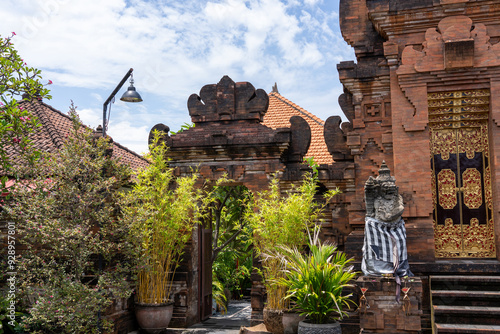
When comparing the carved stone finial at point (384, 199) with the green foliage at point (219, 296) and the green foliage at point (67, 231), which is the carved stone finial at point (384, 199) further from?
the green foliage at point (219, 296)

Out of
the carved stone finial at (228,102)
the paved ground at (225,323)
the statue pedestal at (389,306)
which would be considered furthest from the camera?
the carved stone finial at (228,102)

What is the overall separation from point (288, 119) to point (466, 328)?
35.0 feet

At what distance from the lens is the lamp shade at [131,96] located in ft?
26.9

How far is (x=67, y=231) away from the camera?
645 cm

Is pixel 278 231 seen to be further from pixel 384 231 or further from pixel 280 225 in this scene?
pixel 384 231

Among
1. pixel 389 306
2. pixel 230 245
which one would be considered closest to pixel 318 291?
pixel 389 306

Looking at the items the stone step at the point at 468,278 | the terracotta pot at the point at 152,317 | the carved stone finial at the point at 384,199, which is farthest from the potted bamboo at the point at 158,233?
the stone step at the point at 468,278

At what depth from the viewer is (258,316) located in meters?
8.27

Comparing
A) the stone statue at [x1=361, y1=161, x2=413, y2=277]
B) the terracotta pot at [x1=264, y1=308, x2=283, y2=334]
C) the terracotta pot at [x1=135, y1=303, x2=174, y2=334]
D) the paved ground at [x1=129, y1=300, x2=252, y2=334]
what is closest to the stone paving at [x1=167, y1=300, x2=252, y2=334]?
the paved ground at [x1=129, y1=300, x2=252, y2=334]

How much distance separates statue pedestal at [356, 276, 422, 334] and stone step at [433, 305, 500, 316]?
1.43ft

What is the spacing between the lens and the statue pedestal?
6.09 metres

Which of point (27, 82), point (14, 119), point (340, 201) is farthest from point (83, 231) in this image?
point (340, 201)

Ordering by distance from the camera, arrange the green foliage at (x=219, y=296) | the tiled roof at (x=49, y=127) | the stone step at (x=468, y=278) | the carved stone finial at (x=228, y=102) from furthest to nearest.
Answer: the tiled roof at (x=49, y=127)
the green foliage at (x=219, y=296)
the carved stone finial at (x=228, y=102)
the stone step at (x=468, y=278)

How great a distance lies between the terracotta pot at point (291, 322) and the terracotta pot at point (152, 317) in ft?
7.19
